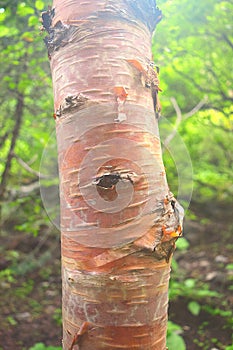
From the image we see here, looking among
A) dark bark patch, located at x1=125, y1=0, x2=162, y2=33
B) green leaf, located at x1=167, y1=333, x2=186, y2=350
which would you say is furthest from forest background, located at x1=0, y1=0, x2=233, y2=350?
dark bark patch, located at x1=125, y1=0, x2=162, y2=33

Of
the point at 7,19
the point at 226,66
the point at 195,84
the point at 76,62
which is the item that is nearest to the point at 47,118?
the point at 7,19

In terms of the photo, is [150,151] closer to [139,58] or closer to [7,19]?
[139,58]

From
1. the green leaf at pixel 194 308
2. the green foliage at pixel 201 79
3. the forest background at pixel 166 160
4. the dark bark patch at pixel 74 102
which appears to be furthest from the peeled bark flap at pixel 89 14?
the green leaf at pixel 194 308

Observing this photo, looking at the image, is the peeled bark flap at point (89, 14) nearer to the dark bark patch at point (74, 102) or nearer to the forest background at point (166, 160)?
the dark bark patch at point (74, 102)

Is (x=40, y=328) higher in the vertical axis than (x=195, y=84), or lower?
lower

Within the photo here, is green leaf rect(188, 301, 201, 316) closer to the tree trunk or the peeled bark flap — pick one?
the tree trunk

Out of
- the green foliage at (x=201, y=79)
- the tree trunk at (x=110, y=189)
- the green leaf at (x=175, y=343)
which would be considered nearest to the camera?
the tree trunk at (x=110, y=189)
